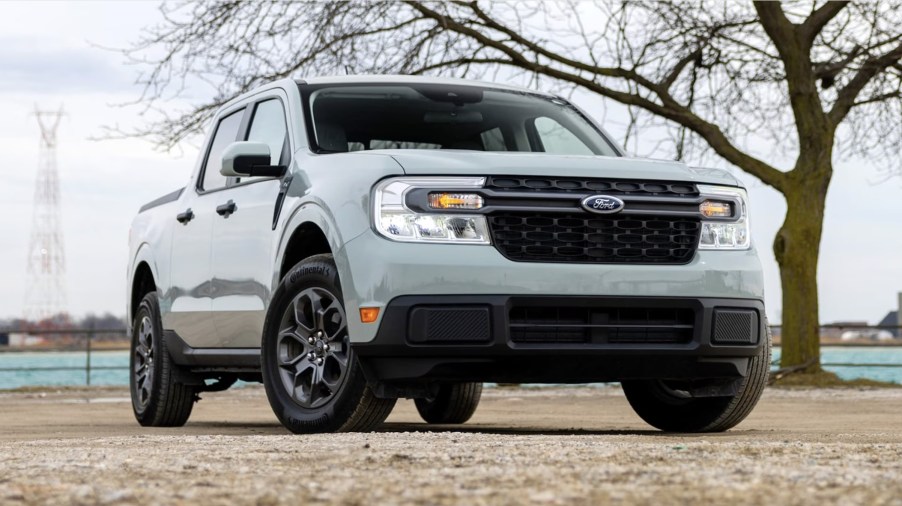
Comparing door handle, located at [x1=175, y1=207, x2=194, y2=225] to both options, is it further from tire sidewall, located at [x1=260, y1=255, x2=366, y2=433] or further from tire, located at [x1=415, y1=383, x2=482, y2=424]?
tire, located at [x1=415, y1=383, x2=482, y2=424]

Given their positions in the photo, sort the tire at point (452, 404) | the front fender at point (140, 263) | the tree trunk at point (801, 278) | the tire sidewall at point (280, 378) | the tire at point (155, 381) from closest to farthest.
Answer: the tire sidewall at point (280, 378) < the tire at point (155, 381) < the front fender at point (140, 263) < the tire at point (452, 404) < the tree trunk at point (801, 278)

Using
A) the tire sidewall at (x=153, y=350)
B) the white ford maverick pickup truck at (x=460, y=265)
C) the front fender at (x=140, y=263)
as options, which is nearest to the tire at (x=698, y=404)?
the white ford maverick pickup truck at (x=460, y=265)

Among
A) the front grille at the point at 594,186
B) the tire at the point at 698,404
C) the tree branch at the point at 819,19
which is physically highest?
the tree branch at the point at 819,19

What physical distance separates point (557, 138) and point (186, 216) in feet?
7.74

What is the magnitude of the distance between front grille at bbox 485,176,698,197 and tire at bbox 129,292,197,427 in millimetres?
3463

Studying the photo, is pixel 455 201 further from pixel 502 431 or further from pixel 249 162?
pixel 502 431

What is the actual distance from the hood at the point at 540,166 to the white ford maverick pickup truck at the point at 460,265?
0.5 inches

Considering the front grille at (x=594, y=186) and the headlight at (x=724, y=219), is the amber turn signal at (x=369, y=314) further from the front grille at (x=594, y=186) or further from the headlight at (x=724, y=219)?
the headlight at (x=724, y=219)

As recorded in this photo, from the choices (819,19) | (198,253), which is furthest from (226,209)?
(819,19)

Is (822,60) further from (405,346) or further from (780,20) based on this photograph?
(405,346)

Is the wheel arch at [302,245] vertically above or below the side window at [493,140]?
below

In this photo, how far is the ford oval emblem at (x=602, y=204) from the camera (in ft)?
21.2

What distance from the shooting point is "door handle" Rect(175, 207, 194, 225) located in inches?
344

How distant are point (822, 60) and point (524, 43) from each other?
397 cm
